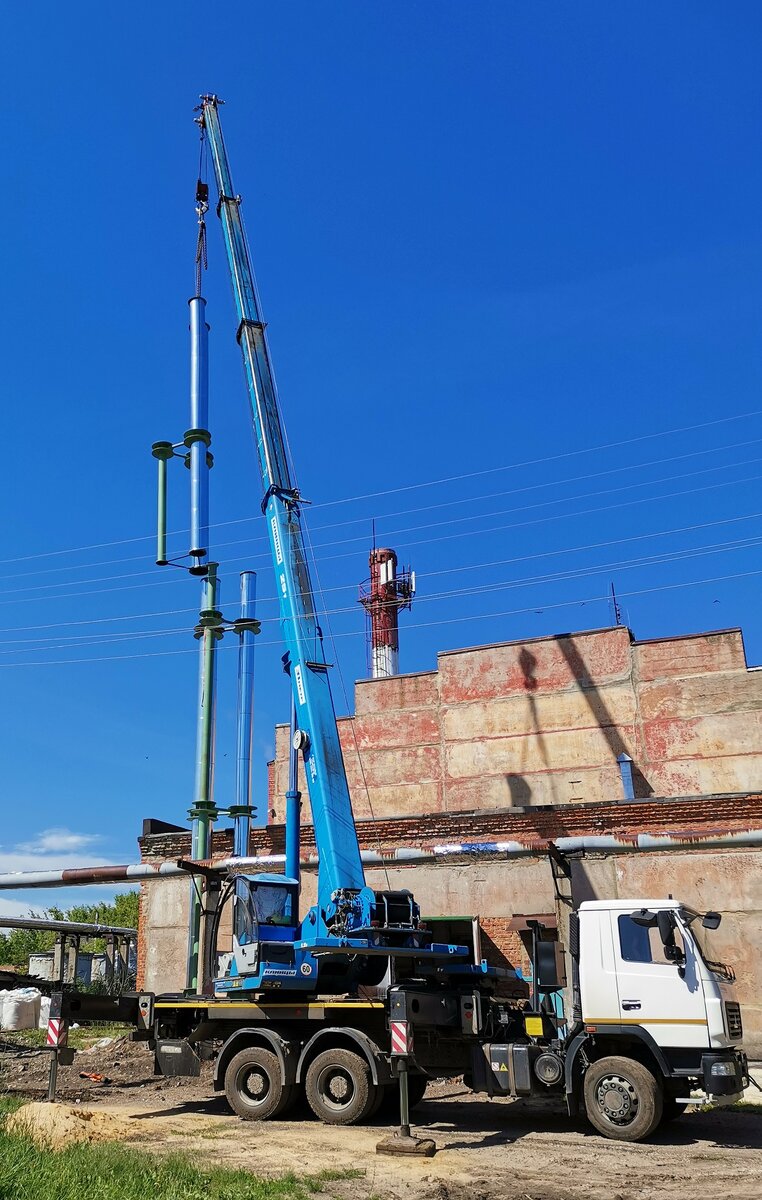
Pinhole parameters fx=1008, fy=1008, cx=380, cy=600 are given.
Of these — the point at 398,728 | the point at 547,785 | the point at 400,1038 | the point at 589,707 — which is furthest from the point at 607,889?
the point at 398,728

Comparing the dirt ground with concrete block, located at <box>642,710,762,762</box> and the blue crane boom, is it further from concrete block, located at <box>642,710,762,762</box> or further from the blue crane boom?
concrete block, located at <box>642,710,762,762</box>

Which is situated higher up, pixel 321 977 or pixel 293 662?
pixel 293 662

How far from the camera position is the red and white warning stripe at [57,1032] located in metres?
13.9

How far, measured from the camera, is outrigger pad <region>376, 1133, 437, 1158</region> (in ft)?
34.4

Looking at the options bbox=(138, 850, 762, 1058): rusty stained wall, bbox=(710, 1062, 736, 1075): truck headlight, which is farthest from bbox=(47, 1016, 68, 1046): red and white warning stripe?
bbox=(710, 1062, 736, 1075): truck headlight

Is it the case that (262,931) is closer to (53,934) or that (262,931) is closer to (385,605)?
(385,605)

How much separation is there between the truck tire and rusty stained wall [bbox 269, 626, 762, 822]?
57.4 feet

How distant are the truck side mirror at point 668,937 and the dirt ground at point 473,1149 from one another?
1.96 meters

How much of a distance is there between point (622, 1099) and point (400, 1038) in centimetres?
256

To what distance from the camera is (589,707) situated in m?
31.9

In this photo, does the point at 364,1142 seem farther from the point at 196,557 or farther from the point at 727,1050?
the point at 196,557

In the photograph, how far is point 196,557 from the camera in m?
19.8

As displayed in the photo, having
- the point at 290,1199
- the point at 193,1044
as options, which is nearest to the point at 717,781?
the point at 193,1044

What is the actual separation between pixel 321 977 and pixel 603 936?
425cm
